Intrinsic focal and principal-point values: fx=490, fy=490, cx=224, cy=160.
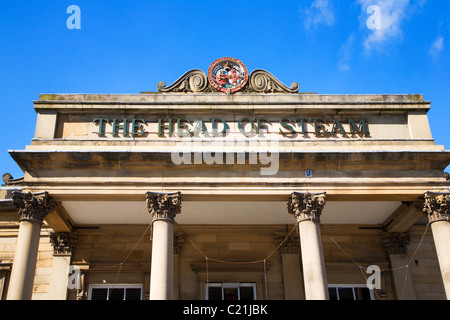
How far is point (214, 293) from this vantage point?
18.3 m

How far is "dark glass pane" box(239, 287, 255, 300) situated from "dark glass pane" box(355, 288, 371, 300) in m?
4.01

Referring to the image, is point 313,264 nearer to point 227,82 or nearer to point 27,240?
point 227,82

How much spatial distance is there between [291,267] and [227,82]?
7367 millimetres

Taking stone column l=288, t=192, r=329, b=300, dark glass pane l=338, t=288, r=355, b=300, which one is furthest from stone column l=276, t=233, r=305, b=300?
stone column l=288, t=192, r=329, b=300

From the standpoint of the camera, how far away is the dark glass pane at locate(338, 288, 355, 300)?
1853cm

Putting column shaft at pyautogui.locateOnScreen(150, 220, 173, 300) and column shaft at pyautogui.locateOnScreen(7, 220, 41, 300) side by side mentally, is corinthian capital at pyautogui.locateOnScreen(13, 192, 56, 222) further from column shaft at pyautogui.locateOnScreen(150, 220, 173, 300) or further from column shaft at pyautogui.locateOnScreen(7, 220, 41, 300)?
column shaft at pyautogui.locateOnScreen(150, 220, 173, 300)

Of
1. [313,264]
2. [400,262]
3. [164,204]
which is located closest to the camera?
[313,264]

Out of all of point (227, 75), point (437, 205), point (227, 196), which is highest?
point (227, 75)

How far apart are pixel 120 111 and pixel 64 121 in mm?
1992

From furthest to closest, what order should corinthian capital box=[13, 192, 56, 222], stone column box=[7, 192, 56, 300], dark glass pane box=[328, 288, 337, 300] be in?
dark glass pane box=[328, 288, 337, 300] < corinthian capital box=[13, 192, 56, 222] < stone column box=[7, 192, 56, 300]

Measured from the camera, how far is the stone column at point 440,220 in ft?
49.6

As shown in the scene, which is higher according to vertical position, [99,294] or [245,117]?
[245,117]

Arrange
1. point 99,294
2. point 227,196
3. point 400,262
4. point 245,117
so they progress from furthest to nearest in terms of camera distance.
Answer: point 400,262
point 99,294
point 245,117
point 227,196

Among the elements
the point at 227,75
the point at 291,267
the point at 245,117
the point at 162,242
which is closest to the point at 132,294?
the point at 162,242
